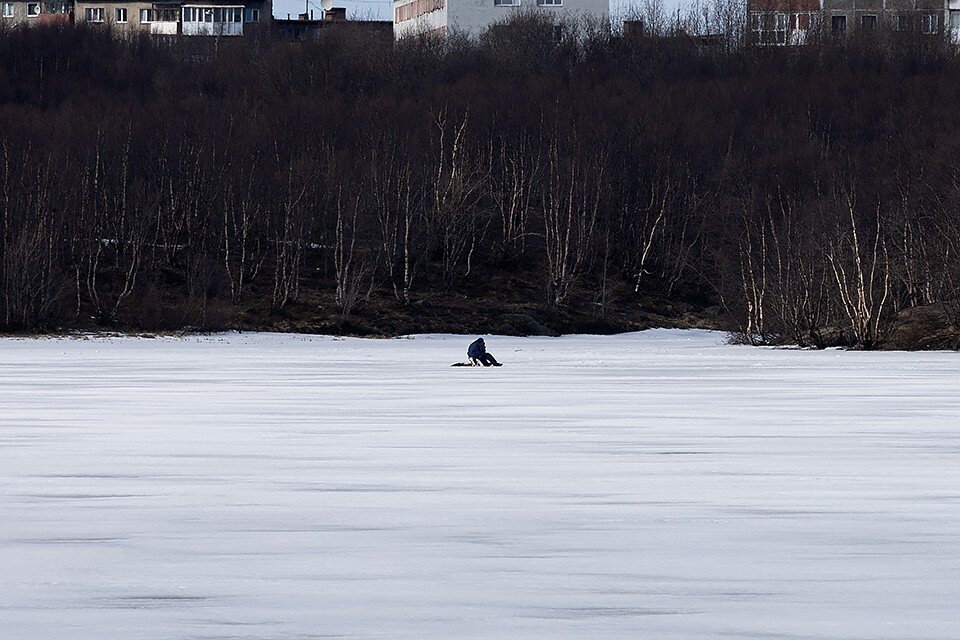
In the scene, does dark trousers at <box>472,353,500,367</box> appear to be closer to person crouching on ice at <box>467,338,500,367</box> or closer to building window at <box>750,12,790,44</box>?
person crouching on ice at <box>467,338,500,367</box>

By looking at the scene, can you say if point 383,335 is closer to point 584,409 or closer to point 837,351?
point 837,351

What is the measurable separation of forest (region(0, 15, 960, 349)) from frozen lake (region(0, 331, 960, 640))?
22.6 m

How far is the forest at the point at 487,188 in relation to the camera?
47.2 meters

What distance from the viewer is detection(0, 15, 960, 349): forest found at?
47.2 meters

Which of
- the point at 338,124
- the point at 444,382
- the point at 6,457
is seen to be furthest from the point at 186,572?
the point at 338,124

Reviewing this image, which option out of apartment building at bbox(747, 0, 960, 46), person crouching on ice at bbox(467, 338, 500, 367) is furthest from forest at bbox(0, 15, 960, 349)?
person crouching on ice at bbox(467, 338, 500, 367)

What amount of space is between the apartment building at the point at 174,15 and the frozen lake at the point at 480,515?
94628mm

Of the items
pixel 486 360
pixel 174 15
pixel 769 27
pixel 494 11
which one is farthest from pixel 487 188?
pixel 174 15

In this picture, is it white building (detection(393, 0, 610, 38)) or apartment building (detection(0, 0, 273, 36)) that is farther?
apartment building (detection(0, 0, 273, 36))

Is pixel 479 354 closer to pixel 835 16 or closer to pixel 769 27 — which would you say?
pixel 769 27

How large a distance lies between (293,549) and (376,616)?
174 centimetres

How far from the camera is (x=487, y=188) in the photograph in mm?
70375

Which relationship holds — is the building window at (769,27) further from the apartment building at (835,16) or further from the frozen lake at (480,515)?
the frozen lake at (480,515)

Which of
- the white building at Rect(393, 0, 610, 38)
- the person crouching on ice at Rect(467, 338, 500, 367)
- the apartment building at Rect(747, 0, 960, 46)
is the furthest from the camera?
the white building at Rect(393, 0, 610, 38)
